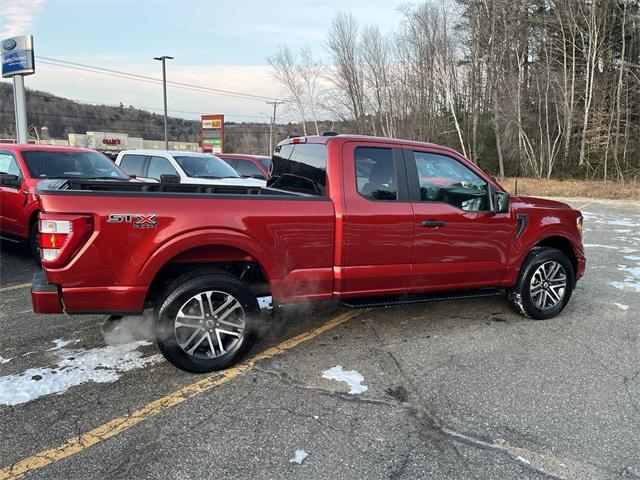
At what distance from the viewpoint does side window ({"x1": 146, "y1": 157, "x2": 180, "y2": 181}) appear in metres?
10.5

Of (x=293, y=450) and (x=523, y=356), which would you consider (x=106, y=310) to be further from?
(x=523, y=356)

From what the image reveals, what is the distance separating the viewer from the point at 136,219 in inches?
131

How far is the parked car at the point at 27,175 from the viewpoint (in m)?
6.88

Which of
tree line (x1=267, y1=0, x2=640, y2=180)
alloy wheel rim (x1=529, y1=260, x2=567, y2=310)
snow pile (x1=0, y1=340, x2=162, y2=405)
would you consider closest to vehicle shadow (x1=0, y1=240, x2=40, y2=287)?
snow pile (x1=0, y1=340, x2=162, y2=405)

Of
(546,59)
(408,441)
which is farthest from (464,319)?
(546,59)

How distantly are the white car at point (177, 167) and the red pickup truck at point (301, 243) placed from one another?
18.5 ft

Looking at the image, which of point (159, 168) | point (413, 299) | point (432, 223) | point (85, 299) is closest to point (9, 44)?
point (159, 168)

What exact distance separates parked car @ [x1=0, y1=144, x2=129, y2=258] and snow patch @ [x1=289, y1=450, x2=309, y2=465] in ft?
19.0

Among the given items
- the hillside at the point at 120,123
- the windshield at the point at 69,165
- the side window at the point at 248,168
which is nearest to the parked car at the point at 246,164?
the side window at the point at 248,168

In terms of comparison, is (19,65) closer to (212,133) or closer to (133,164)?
(133,164)

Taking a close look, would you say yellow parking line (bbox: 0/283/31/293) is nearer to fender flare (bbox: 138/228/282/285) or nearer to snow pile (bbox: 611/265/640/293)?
fender flare (bbox: 138/228/282/285)

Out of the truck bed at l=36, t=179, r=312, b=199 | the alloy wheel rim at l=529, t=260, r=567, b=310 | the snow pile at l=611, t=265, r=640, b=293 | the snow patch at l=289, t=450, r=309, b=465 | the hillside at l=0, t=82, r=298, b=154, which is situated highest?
the hillside at l=0, t=82, r=298, b=154

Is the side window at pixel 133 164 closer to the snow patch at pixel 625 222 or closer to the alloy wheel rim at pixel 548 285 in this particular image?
the alloy wheel rim at pixel 548 285

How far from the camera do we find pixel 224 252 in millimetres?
3857
